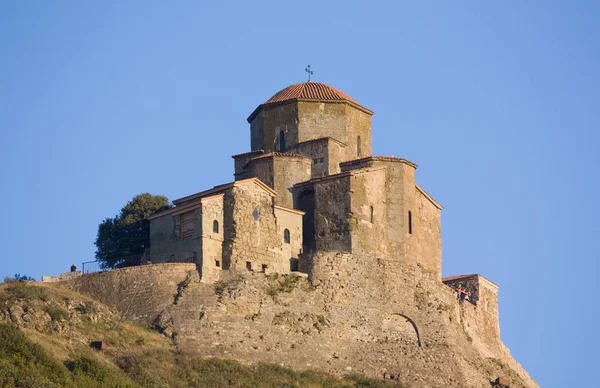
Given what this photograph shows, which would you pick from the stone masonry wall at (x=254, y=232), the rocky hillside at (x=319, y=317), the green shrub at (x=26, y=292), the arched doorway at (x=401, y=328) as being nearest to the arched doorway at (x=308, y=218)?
the stone masonry wall at (x=254, y=232)

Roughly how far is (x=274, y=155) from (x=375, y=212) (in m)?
5.76

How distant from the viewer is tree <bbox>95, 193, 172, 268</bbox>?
71562mm

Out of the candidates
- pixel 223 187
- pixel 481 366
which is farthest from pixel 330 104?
pixel 481 366

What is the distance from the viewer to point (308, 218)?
70688 millimetres

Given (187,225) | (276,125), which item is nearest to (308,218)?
(276,125)

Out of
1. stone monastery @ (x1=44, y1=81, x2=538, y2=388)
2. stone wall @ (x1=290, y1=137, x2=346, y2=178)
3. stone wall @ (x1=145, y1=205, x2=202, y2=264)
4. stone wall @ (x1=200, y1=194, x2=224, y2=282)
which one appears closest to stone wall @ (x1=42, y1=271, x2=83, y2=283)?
stone monastery @ (x1=44, y1=81, x2=538, y2=388)

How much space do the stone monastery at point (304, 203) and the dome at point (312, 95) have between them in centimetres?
5

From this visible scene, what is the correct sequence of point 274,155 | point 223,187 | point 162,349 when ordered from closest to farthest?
point 162,349
point 223,187
point 274,155

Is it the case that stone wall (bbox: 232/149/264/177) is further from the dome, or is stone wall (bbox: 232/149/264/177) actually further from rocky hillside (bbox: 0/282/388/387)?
rocky hillside (bbox: 0/282/388/387)

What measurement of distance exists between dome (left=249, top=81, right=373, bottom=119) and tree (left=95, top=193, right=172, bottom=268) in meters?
7.44

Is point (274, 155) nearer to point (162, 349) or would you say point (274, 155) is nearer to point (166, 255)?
point (166, 255)

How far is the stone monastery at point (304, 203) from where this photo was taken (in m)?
66.5

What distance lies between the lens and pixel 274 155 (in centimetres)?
7181

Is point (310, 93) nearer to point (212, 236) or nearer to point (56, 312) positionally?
point (212, 236)
